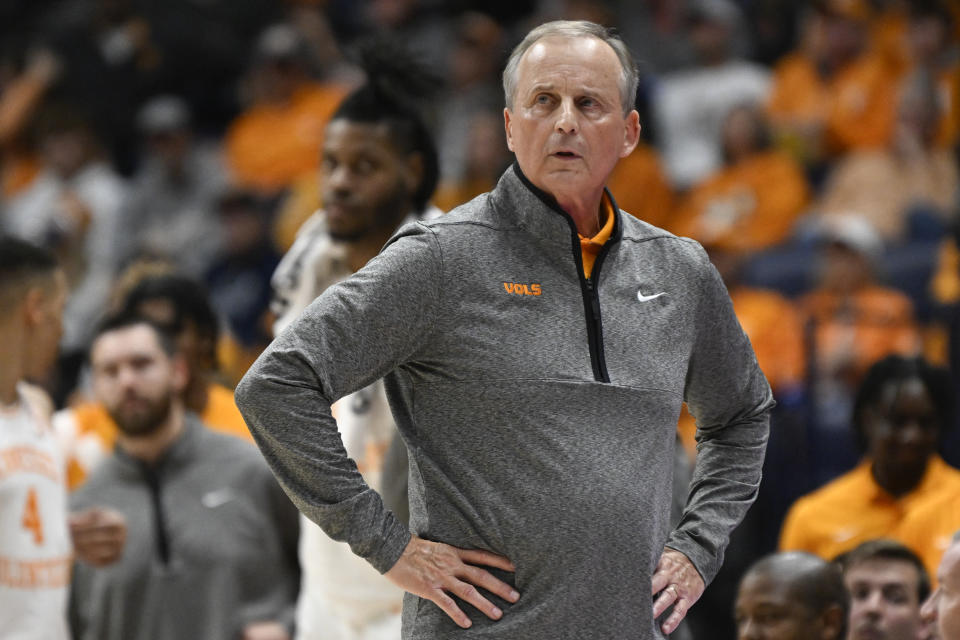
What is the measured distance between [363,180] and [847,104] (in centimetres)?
532

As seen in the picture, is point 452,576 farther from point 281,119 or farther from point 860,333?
point 281,119

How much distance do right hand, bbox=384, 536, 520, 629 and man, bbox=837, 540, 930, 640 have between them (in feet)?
7.23

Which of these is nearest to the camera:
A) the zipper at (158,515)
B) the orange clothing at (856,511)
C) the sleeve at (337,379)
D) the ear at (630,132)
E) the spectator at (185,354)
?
the sleeve at (337,379)

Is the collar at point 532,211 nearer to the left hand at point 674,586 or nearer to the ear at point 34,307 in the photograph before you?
the left hand at point 674,586

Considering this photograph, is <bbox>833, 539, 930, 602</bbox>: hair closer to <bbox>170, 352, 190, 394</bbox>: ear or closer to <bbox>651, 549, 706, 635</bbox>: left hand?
<bbox>651, 549, 706, 635</bbox>: left hand

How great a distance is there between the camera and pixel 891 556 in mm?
4648

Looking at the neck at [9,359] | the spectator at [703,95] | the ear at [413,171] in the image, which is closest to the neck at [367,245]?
the ear at [413,171]

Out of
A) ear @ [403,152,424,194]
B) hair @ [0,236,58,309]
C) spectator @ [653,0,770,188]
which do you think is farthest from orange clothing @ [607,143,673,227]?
hair @ [0,236,58,309]

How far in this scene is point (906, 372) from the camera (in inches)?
209

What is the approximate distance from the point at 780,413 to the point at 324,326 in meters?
4.37

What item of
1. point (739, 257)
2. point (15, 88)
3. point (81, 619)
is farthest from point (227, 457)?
point (15, 88)

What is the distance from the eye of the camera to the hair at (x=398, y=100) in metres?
4.29

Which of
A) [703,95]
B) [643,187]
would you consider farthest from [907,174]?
[703,95]

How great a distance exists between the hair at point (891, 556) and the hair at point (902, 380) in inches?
28.7
